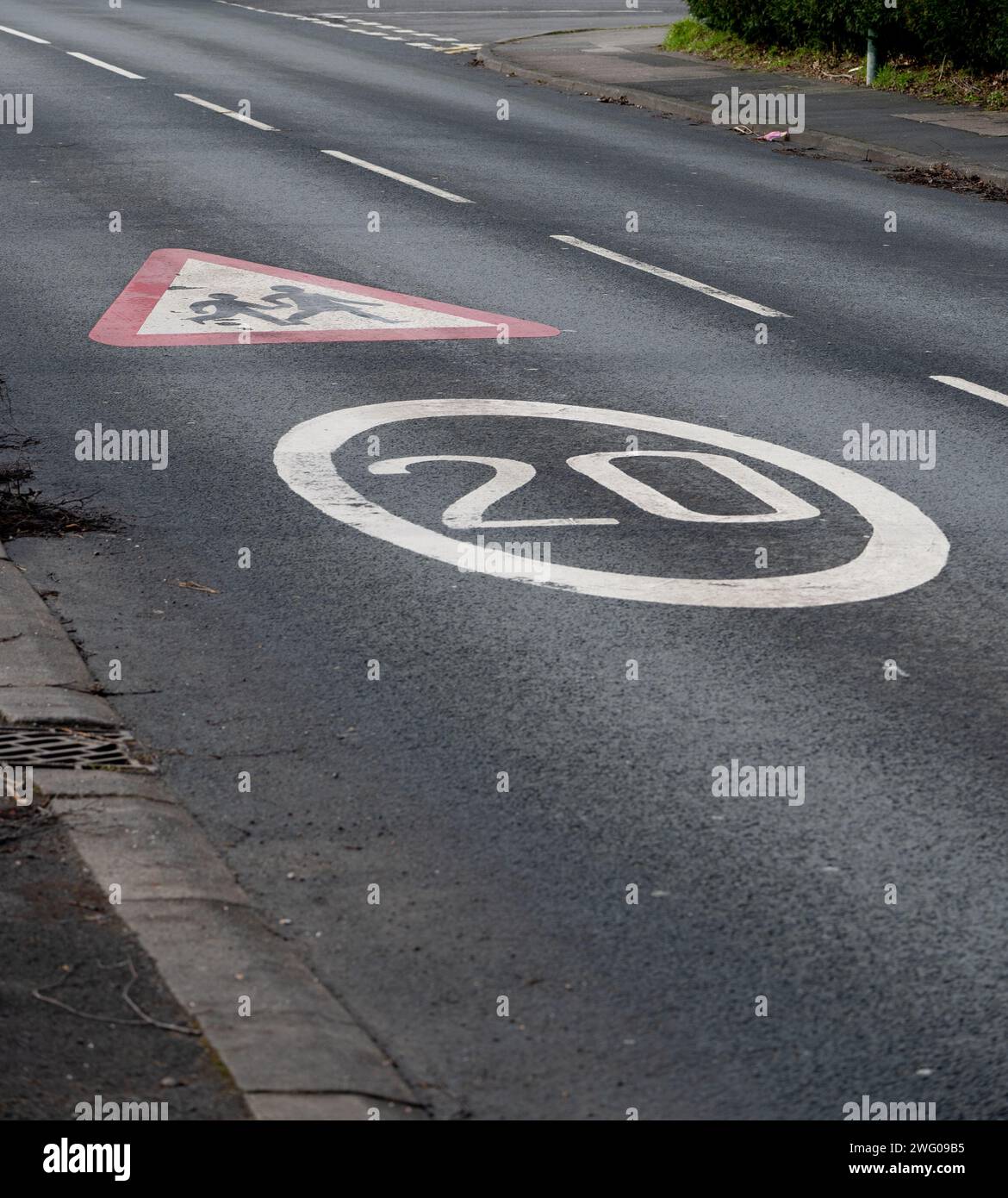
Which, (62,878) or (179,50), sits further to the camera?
(179,50)

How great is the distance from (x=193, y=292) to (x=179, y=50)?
17592 mm

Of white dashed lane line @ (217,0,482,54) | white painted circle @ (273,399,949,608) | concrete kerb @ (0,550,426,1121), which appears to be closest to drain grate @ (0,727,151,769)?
concrete kerb @ (0,550,426,1121)

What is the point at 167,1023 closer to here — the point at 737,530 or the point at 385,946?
the point at 385,946

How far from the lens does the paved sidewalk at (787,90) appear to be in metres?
18.8

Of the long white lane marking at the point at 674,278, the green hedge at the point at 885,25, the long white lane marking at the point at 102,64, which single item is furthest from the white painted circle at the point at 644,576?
the long white lane marking at the point at 102,64

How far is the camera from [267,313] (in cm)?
1141

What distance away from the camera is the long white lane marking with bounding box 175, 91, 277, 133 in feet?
65.9

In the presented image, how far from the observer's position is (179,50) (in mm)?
27953

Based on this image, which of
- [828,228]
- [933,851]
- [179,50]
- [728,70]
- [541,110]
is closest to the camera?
[933,851]

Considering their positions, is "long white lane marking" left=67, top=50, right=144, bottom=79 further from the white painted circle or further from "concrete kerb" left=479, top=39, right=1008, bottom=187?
the white painted circle

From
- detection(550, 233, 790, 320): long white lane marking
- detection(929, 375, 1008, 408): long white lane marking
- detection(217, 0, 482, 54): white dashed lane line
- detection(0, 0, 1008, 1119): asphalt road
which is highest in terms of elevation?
detection(217, 0, 482, 54): white dashed lane line

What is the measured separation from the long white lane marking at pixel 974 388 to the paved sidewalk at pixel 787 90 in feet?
25.3

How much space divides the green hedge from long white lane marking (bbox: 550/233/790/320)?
402 inches

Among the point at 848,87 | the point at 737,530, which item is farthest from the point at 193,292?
the point at 848,87
